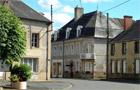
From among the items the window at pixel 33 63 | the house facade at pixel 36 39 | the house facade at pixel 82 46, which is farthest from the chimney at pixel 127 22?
the window at pixel 33 63

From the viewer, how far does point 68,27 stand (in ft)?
279

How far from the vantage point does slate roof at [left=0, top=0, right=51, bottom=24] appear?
49016 millimetres

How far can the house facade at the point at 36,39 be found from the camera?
49.3 meters

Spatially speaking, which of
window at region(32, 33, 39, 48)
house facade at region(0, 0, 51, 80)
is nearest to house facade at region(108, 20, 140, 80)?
house facade at region(0, 0, 51, 80)

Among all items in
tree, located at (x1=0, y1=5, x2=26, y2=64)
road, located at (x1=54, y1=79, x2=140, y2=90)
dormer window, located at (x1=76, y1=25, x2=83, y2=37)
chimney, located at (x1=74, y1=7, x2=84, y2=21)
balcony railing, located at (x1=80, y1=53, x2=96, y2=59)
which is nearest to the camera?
tree, located at (x1=0, y1=5, x2=26, y2=64)

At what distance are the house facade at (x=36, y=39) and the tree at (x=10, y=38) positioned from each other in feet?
49.8

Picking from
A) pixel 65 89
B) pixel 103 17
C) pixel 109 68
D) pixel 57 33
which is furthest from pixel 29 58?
pixel 57 33

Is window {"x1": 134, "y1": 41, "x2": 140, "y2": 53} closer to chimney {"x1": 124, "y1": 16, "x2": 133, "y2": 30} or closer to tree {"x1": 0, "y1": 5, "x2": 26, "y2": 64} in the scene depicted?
chimney {"x1": 124, "y1": 16, "x2": 133, "y2": 30}

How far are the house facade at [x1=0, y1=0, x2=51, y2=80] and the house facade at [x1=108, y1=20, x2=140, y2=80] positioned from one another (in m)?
15.1

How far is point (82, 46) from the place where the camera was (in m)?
76.5

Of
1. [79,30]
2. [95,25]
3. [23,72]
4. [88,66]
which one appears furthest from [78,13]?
[23,72]

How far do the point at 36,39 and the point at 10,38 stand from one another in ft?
57.3

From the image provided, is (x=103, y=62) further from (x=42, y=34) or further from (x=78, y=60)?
(x=42, y=34)

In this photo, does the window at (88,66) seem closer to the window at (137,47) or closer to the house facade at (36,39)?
the window at (137,47)
